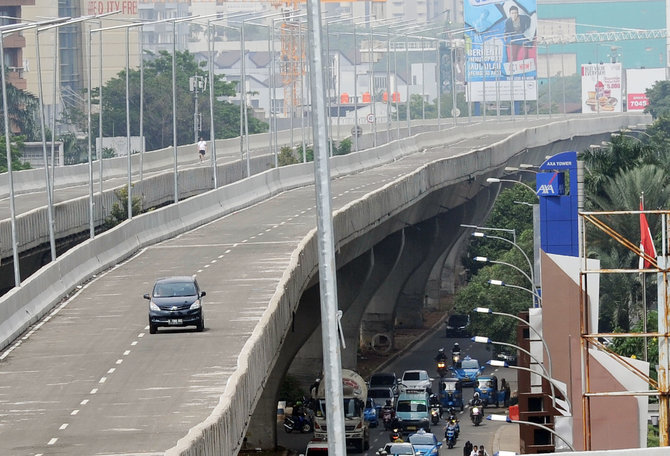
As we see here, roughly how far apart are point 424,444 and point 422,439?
16.9 inches

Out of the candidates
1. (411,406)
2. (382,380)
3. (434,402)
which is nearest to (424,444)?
(411,406)

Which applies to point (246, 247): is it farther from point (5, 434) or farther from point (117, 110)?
point (117, 110)

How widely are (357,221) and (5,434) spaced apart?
3639cm

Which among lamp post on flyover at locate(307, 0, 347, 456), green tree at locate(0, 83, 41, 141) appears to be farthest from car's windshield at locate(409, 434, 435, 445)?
green tree at locate(0, 83, 41, 141)

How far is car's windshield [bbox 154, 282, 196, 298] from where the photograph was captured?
45.9 meters

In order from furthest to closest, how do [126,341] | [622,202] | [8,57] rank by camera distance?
1. [8,57]
2. [622,202]
3. [126,341]

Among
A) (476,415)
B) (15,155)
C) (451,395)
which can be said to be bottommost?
(476,415)

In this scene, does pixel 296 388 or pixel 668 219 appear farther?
pixel 296 388

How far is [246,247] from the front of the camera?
6412 cm

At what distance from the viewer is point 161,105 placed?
164 meters

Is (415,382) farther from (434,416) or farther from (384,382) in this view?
(434,416)

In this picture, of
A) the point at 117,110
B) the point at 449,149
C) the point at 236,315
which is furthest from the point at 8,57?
the point at 236,315

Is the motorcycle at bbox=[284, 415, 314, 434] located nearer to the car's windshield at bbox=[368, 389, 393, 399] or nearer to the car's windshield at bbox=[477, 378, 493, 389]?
the car's windshield at bbox=[368, 389, 393, 399]

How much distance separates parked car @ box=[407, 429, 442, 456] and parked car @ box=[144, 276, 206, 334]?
699 inches
